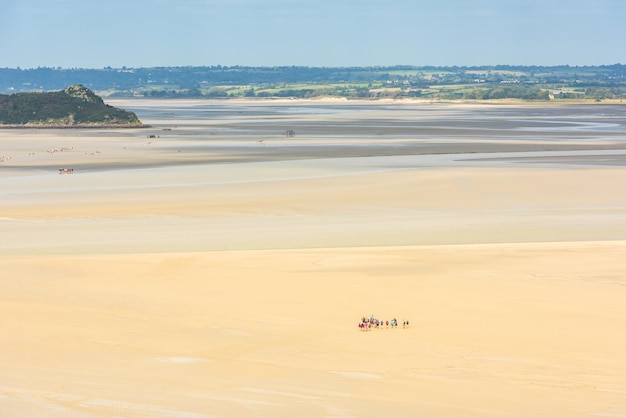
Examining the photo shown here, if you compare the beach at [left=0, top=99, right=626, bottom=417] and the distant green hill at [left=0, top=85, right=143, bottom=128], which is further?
the distant green hill at [left=0, top=85, right=143, bottom=128]

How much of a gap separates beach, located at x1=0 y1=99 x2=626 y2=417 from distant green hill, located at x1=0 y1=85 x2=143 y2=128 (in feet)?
165

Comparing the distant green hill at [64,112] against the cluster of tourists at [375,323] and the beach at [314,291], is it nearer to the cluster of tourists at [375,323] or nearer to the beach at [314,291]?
the beach at [314,291]

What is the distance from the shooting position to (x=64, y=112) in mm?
101188

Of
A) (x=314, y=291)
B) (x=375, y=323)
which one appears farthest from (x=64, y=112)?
(x=375, y=323)

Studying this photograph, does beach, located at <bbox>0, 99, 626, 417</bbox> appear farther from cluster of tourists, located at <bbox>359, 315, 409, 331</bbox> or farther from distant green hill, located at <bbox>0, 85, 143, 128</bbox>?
distant green hill, located at <bbox>0, 85, 143, 128</bbox>

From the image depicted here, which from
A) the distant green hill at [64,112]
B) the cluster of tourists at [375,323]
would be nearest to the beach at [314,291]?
the cluster of tourists at [375,323]

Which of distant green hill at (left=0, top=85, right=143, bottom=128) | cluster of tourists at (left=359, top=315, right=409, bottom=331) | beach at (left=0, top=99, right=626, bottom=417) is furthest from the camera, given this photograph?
distant green hill at (left=0, top=85, right=143, bottom=128)

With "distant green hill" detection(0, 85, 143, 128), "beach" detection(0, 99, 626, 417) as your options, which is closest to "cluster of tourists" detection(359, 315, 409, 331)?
"beach" detection(0, 99, 626, 417)

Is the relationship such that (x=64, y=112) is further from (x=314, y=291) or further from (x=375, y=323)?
(x=375, y=323)

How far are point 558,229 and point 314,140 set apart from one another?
137ft

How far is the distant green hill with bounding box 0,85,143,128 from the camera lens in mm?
99250

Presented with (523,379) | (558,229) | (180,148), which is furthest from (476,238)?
(180,148)

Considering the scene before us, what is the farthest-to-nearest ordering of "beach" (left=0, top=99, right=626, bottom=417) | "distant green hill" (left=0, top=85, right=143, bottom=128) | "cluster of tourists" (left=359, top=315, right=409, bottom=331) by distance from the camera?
"distant green hill" (left=0, top=85, right=143, bottom=128)
"cluster of tourists" (left=359, top=315, right=409, bottom=331)
"beach" (left=0, top=99, right=626, bottom=417)

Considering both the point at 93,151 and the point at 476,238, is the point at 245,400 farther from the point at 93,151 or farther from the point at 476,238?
the point at 93,151
